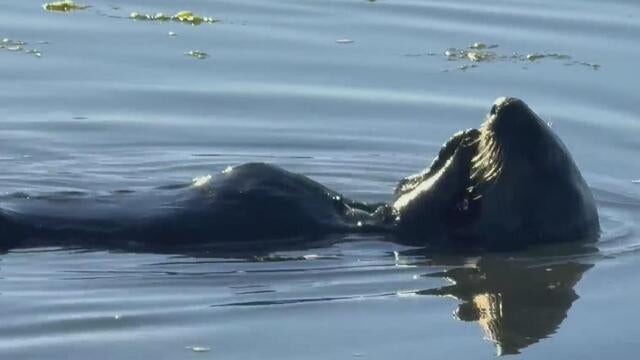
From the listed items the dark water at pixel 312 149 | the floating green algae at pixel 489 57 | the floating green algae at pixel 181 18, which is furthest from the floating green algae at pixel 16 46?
the floating green algae at pixel 489 57

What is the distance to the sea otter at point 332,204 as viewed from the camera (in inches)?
307

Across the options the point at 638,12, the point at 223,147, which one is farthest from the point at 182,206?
the point at 638,12

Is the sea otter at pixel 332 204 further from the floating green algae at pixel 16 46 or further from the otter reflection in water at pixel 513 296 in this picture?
the floating green algae at pixel 16 46

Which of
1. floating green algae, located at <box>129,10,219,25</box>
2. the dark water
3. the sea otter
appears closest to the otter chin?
the sea otter

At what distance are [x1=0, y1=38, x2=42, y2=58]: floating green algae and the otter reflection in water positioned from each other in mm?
4603

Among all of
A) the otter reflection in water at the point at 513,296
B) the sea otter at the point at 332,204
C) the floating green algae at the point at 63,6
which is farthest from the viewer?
the floating green algae at the point at 63,6

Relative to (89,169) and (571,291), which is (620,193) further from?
(89,169)

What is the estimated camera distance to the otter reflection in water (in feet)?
23.5

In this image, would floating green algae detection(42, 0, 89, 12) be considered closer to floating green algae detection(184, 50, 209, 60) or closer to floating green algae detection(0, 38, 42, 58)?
floating green algae detection(0, 38, 42, 58)

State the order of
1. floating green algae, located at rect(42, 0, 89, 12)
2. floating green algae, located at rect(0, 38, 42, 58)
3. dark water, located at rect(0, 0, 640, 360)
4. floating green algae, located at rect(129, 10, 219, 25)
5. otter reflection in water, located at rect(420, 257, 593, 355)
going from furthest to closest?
floating green algae, located at rect(42, 0, 89, 12)
floating green algae, located at rect(129, 10, 219, 25)
floating green algae, located at rect(0, 38, 42, 58)
otter reflection in water, located at rect(420, 257, 593, 355)
dark water, located at rect(0, 0, 640, 360)

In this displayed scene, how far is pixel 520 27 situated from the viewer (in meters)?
12.9

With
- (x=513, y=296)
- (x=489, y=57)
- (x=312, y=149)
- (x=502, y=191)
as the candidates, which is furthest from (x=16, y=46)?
(x=513, y=296)

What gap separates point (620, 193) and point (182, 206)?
8.24ft

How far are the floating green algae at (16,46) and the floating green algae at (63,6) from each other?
0.98 metres
